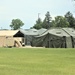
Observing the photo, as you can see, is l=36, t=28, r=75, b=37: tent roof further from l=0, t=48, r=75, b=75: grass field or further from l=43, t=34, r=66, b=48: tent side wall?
l=0, t=48, r=75, b=75: grass field

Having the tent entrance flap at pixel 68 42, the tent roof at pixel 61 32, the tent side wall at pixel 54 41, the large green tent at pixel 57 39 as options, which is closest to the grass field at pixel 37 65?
the tent side wall at pixel 54 41

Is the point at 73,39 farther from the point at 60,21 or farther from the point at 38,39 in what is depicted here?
the point at 60,21

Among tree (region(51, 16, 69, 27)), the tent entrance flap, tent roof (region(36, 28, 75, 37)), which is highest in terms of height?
tree (region(51, 16, 69, 27))

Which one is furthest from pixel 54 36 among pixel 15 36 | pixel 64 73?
pixel 64 73

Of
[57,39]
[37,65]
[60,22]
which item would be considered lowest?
[57,39]

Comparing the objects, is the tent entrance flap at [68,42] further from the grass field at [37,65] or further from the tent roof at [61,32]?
the grass field at [37,65]

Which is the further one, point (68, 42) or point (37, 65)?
point (68, 42)

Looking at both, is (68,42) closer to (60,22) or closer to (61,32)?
(61,32)

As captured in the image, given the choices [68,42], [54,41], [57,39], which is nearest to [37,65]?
[57,39]

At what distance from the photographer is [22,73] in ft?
51.4

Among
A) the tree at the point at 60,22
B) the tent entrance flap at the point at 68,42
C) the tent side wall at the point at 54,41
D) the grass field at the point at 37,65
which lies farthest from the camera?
the tree at the point at 60,22

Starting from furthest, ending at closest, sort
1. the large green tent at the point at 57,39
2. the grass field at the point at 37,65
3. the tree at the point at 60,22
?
the tree at the point at 60,22
the large green tent at the point at 57,39
the grass field at the point at 37,65

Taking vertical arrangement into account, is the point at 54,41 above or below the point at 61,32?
below

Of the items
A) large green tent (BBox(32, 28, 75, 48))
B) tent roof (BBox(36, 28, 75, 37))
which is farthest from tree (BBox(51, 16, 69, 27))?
large green tent (BBox(32, 28, 75, 48))
